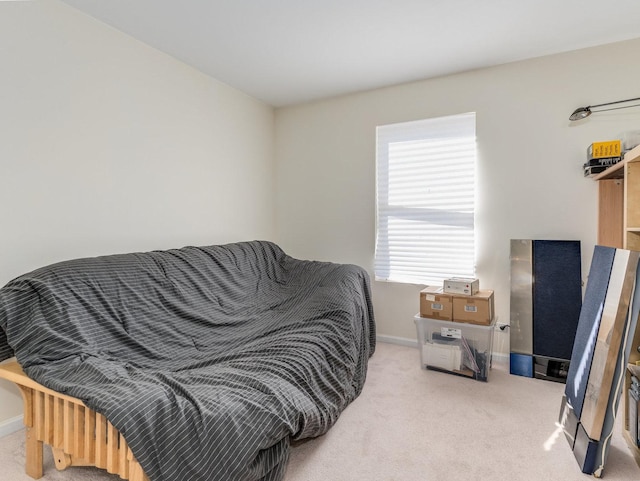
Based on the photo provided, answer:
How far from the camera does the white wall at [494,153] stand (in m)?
2.58

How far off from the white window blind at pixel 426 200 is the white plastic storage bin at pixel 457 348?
1.84ft

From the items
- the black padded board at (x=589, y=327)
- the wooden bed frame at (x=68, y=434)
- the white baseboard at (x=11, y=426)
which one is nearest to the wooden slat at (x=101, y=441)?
the wooden bed frame at (x=68, y=434)

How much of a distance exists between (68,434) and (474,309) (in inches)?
96.2

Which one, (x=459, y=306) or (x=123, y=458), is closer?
(x=123, y=458)

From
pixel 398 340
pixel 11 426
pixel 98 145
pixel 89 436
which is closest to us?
pixel 89 436

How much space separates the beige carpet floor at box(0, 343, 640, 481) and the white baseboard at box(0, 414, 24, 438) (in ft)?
0.11

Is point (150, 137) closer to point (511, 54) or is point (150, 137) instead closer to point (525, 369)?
point (511, 54)

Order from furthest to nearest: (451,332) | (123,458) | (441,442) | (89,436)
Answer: (451,332)
(441,442)
(89,436)
(123,458)

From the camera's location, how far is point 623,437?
1825mm

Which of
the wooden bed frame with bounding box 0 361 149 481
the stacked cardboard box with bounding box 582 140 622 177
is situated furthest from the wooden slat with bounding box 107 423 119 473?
the stacked cardboard box with bounding box 582 140 622 177

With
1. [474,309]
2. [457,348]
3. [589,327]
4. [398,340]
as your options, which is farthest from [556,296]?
[398,340]

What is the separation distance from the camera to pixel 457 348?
102 inches

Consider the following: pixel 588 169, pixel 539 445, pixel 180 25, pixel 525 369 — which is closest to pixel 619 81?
pixel 588 169

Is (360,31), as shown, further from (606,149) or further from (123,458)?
(123,458)
